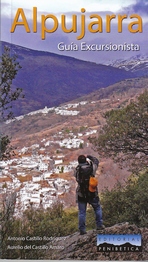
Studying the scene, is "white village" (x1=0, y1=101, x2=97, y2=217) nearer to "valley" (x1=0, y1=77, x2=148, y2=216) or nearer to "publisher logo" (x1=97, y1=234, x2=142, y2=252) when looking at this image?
"valley" (x1=0, y1=77, x2=148, y2=216)

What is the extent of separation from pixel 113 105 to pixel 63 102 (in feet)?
2.64

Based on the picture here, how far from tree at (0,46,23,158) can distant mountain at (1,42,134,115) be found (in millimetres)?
81

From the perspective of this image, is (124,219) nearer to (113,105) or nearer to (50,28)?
(113,105)

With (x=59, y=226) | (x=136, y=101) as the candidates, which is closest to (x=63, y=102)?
(x=136, y=101)

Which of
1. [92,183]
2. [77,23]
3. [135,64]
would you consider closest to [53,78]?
[77,23]

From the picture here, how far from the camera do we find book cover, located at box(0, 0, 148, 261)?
8.26 metres

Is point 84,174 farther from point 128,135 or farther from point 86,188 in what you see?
point 128,135

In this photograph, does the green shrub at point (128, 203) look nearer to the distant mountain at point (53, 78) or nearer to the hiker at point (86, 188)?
the hiker at point (86, 188)

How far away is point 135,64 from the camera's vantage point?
28.0 ft

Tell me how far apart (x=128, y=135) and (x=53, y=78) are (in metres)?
1.56

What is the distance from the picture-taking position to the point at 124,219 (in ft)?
28.7

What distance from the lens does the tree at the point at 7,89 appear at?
27.9 ft

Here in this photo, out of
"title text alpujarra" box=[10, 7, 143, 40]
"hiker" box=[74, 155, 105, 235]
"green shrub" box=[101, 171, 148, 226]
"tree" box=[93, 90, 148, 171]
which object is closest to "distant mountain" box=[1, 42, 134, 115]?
"title text alpujarra" box=[10, 7, 143, 40]

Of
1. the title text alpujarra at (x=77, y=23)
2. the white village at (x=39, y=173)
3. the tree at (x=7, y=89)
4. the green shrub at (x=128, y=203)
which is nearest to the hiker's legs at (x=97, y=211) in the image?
the green shrub at (x=128, y=203)
